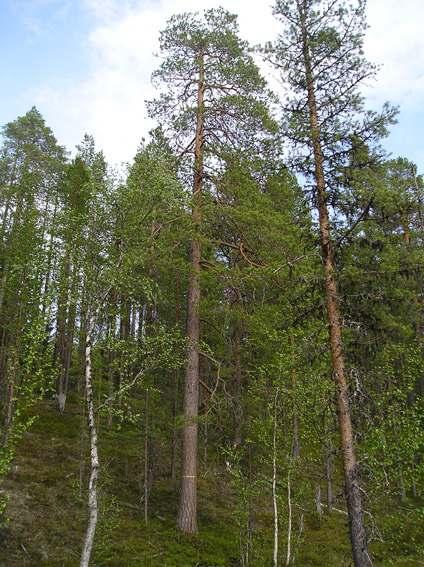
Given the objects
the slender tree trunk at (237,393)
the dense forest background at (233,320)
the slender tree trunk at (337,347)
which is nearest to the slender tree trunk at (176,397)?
the dense forest background at (233,320)

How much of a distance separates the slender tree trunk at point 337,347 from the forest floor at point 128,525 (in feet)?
6.36

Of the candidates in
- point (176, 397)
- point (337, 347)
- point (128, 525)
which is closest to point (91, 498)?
point (337, 347)

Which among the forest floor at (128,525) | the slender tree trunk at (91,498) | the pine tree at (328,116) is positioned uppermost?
the pine tree at (328,116)

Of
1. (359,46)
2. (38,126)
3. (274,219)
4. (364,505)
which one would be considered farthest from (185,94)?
(38,126)

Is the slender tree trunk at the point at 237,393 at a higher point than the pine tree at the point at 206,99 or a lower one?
lower

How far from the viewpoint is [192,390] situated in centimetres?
1523

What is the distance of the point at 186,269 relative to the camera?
15.0m

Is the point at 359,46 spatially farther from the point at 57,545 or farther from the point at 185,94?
the point at 57,545

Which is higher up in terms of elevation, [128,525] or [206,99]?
[206,99]

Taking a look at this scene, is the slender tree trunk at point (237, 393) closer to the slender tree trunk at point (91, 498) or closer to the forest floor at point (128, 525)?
the forest floor at point (128, 525)

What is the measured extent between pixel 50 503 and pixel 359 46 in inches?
622

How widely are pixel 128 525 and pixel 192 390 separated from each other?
15.5 feet

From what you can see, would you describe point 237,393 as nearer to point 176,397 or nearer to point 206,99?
point 176,397

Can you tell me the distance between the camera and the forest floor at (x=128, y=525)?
12859 mm
